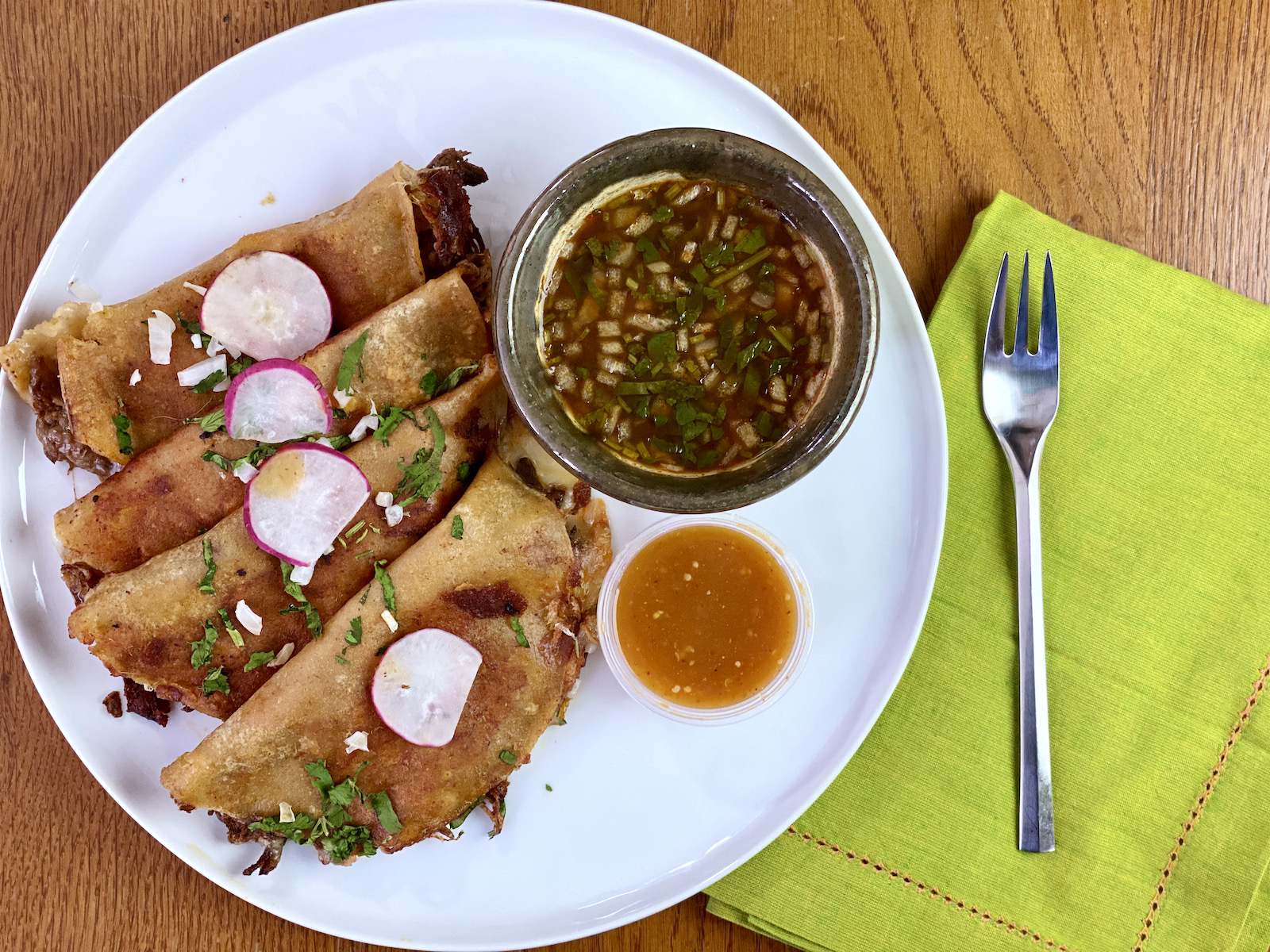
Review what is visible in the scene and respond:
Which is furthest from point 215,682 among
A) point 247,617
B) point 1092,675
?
point 1092,675

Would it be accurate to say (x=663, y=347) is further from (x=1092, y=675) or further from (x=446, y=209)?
(x=1092, y=675)

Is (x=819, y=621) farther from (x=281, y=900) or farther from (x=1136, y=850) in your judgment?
(x=281, y=900)

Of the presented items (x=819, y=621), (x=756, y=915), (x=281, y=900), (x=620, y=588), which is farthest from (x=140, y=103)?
(x=756, y=915)

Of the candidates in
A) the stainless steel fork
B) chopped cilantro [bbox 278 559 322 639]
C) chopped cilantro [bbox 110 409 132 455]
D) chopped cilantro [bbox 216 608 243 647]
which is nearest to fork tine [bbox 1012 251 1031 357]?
the stainless steel fork

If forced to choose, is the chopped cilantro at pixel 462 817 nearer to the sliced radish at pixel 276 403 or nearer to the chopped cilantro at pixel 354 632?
the chopped cilantro at pixel 354 632

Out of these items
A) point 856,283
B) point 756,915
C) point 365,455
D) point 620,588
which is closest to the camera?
point 856,283

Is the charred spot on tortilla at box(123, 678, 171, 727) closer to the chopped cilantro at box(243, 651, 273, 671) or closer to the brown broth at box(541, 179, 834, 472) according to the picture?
the chopped cilantro at box(243, 651, 273, 671)

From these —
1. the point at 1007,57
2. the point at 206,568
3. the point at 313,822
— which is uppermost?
the point at 1007,57

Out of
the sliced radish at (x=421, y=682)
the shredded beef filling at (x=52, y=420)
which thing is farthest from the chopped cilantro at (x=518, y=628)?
the shredded beef filling at (x=52, y=420)
